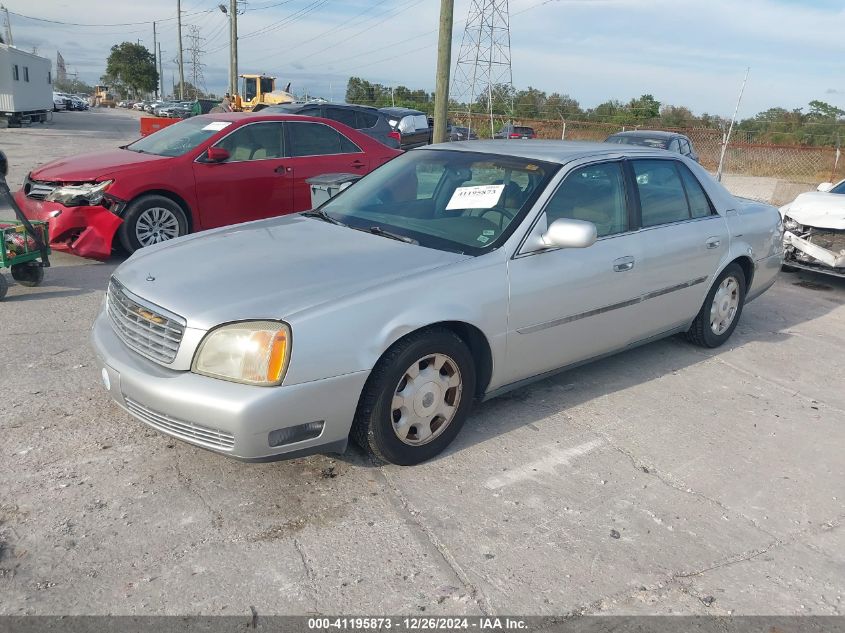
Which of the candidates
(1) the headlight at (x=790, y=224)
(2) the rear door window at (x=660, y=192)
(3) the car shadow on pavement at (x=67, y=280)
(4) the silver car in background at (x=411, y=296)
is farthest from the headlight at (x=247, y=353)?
(1) the headlight at (x=790, y=224)

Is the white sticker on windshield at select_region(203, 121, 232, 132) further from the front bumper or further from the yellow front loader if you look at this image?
the yellow front loader

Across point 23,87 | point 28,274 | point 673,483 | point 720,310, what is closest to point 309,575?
point 673,483

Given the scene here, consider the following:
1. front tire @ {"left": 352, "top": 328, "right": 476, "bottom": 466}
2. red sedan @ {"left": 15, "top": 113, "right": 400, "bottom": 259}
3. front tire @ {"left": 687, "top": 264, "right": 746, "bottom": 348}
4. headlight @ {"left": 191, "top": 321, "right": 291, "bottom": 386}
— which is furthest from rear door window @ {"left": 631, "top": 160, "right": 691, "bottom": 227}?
red sedan @ {"left": 15, "top": 113, "right": 400, "bottom": 259}

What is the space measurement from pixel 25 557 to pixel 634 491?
105 inches

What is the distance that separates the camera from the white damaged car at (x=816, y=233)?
26.7ft

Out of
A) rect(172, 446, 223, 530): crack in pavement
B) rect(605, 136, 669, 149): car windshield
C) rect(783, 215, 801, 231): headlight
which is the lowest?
rect(172, 446, 223, 530): crack in pavement

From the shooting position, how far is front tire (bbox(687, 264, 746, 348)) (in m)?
5.50

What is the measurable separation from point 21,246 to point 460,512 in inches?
179

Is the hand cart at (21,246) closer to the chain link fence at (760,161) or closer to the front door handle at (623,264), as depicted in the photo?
the front door handle at (623,264)

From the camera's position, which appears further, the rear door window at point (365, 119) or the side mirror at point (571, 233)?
the rear door window at point (365, 119)

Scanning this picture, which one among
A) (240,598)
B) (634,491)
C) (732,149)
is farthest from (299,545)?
(732,149)

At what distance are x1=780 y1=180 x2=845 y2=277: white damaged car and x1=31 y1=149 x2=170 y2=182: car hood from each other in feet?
23.0

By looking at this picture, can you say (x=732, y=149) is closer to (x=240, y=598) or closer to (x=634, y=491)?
(x=634, y=491)

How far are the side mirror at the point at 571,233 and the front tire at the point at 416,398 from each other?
75 centimetres
